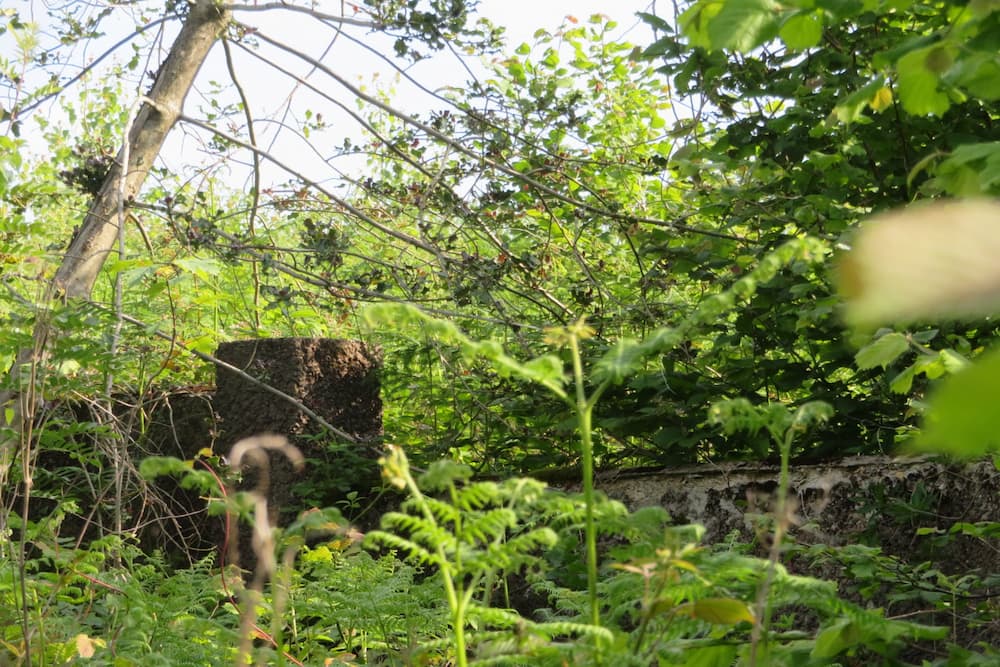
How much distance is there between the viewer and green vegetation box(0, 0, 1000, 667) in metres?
1.58

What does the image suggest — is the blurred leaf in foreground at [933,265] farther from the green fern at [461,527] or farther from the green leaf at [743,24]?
the green leaf at [743,24]

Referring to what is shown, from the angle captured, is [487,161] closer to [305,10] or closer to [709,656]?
[305,10]

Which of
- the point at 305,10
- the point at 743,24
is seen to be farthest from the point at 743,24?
the point at 305,10

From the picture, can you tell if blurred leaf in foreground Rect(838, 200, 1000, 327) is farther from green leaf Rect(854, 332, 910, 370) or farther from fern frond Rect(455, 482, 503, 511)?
green leaf Rect(854, 332, 910, 370)

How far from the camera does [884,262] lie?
0.23 metres

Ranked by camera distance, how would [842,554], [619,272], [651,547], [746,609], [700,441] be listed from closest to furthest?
[746,609], [651,547], [842,554], [700,441], [619,272]

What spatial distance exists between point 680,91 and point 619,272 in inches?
63.4

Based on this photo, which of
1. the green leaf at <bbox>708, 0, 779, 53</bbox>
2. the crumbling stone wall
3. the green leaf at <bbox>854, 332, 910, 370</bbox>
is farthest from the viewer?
the crumbling stone wall

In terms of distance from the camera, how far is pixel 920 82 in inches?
71.0

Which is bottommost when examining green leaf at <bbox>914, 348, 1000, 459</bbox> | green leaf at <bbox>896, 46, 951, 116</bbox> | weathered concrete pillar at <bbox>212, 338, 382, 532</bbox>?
green leaf at <bbox>914, 348, 1000, 459</bbox>

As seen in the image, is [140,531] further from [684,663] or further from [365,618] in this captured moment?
[684,663]

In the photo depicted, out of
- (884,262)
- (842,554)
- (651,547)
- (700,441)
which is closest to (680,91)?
(700,441)

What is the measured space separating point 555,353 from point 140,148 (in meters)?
2.14

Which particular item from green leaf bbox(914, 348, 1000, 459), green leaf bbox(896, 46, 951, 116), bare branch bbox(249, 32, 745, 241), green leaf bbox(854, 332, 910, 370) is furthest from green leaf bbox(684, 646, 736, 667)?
bare branch bbox(249, 32, 745, 241)
